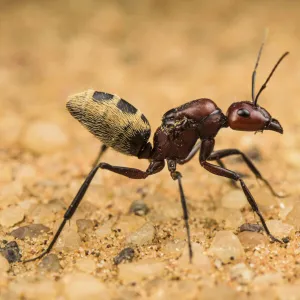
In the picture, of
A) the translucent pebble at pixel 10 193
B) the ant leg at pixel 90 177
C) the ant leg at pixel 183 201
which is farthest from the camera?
the translucent pebble at pixel 10 193

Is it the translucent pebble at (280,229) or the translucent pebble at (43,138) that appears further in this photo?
the translucent pebble at (43,138)

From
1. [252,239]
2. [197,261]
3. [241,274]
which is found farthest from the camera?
[252,239]

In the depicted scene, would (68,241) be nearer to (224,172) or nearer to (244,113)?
(224,172)

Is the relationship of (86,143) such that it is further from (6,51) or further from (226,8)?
(226,8)

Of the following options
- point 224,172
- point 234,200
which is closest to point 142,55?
point 234,200

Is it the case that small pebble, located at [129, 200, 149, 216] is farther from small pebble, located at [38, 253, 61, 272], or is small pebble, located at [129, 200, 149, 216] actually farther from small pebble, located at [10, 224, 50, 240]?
small pebble, located at [38, 253, 61, 272]

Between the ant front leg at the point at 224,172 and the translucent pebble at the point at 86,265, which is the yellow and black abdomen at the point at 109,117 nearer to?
the ant front leg at the point at 224,172

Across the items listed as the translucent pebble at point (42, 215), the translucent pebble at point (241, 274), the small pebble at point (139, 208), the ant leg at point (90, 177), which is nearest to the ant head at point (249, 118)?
the ant leg at point (90, 177)
